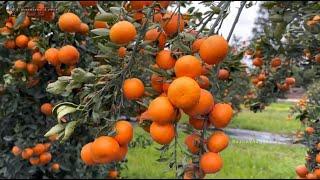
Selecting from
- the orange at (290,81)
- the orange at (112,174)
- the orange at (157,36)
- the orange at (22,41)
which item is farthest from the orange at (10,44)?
the orange at (112,174)

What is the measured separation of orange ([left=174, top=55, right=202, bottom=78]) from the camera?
1064mm

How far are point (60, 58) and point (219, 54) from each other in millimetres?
761

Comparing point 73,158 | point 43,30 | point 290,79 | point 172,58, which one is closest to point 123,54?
point 172,58

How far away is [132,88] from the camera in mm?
1149

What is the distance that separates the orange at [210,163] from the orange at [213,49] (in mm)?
264

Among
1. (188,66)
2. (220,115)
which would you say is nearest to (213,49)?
(188,66)

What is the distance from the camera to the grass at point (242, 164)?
611 centimetres

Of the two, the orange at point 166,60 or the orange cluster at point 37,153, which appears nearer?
the orange at point 166,60

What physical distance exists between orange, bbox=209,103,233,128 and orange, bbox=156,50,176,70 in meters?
0.15

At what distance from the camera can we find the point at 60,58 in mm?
1694

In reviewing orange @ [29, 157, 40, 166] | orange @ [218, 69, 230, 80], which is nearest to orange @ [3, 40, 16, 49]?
orange @ [29, 157, 40, 166]

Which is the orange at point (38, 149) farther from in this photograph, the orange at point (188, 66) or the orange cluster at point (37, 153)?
the orange at point (188, 66)

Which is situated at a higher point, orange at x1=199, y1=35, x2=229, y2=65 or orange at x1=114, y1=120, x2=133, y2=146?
orange at x1=199, y1=35, x2=229, y2=65

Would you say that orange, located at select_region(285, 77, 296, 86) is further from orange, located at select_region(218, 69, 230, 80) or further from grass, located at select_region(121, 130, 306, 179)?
grass, located at select_region(121, 130, 306, 179)
